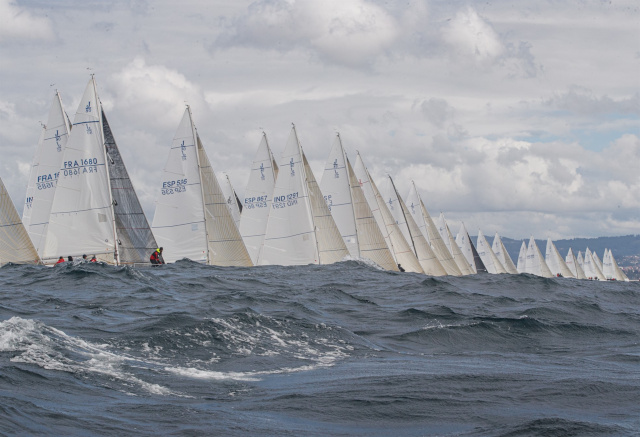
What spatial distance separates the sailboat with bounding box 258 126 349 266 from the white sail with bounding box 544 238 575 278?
239 ft

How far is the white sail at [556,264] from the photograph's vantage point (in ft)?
360

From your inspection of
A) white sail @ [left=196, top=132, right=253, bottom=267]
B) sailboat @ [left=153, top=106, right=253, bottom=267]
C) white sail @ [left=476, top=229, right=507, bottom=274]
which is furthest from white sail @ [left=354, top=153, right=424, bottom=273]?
white sail @ [left=476, top=229, right=507, bottom=274]

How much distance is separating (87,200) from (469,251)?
56.8m

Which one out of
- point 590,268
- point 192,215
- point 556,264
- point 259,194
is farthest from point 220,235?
point 590,268

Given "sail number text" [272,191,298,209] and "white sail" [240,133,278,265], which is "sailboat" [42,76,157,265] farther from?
"white sail" [240,133,278,265]

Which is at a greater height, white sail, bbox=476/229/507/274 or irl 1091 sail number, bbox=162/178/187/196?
irl 1091 sail number, bbox=162/178/187/196

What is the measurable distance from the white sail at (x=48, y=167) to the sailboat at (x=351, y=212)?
15591 mm

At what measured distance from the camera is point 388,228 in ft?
172

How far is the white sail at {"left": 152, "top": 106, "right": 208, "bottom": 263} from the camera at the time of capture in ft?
142

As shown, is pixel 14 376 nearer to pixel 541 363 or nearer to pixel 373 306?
pixel 541 363

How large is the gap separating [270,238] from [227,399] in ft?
104

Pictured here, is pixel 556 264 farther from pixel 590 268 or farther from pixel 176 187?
pixel 176 187

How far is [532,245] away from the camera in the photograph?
340 feet

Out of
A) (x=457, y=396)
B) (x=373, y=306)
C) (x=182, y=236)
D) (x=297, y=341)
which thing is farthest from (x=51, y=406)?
(x=182, y=236)
